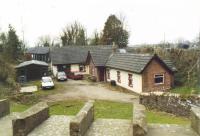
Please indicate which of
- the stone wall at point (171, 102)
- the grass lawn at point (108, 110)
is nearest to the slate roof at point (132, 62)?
the stone wall at point (171, 102)

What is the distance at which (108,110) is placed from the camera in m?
23.8

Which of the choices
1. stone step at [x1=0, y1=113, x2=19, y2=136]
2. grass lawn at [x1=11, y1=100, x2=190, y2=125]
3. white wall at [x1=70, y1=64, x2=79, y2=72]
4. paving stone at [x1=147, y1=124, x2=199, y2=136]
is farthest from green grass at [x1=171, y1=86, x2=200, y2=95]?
white wall at [x1=70, y1=64, x2=79, y2=72]

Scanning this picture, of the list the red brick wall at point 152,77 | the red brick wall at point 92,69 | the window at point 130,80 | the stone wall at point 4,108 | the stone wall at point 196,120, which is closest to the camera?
the stone wall at point 196,120

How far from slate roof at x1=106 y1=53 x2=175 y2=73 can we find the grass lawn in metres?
7.07

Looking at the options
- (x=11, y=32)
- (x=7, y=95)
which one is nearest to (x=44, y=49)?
(x=11, y=32)

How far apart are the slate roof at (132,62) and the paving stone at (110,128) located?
19.9 meters

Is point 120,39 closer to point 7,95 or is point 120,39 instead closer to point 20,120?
point 7,95

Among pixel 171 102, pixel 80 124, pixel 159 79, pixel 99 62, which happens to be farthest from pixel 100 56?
pixel 80 124

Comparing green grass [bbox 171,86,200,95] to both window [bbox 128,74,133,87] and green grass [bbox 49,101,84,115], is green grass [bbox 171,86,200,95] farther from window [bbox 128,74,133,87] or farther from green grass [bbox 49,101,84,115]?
green grass [bbox 49,101,84,115]

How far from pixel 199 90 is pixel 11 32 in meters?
44.1

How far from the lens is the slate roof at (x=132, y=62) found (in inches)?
1269

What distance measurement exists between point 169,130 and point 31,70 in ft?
124

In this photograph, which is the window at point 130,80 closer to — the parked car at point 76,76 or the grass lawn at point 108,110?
the grass lawn at point 108,110

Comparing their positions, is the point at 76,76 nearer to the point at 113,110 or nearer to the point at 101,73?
the point at 101,73
